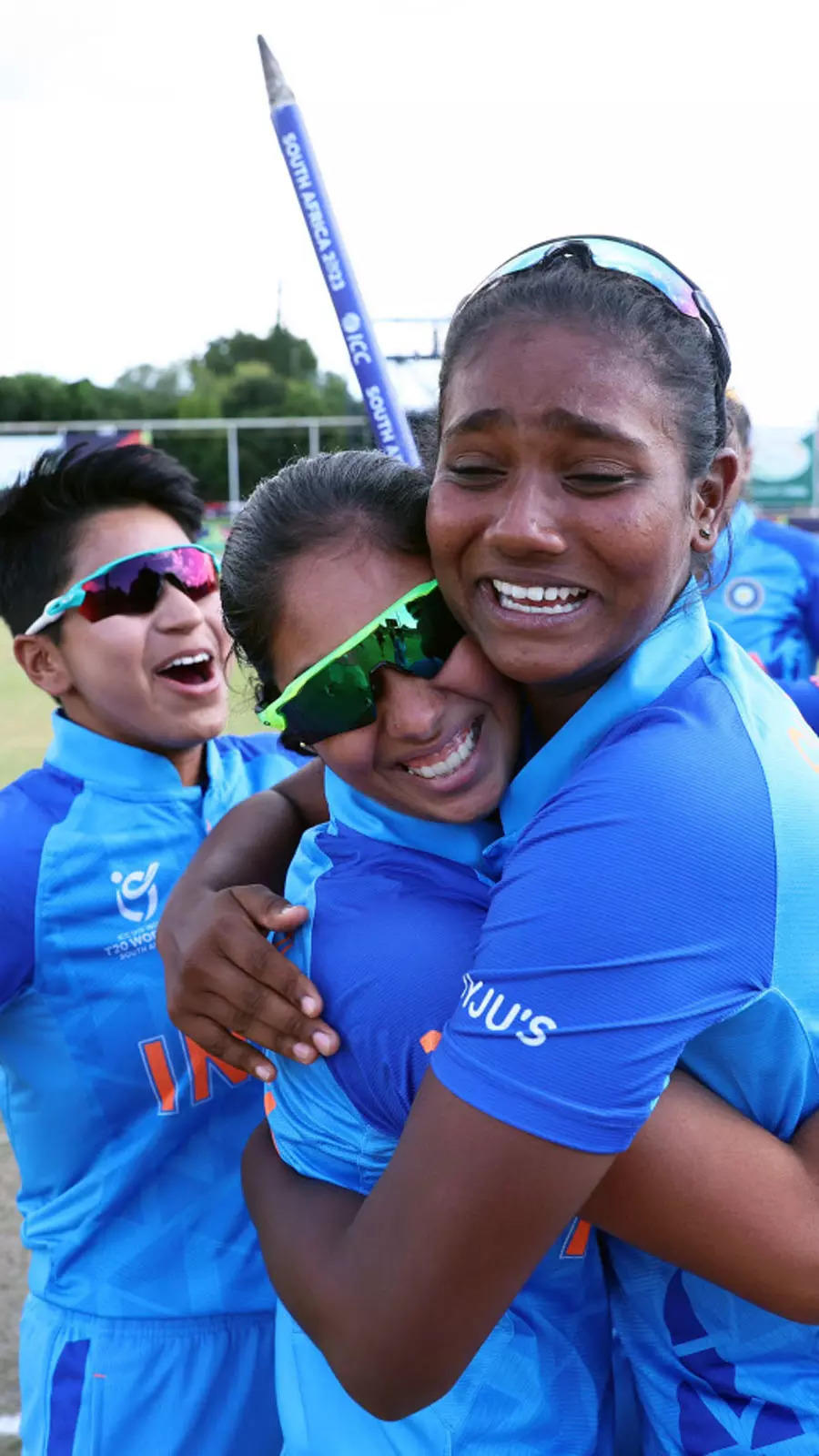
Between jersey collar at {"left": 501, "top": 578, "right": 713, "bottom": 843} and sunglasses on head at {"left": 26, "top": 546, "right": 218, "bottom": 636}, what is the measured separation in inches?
53.8

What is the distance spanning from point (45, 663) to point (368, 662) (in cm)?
132

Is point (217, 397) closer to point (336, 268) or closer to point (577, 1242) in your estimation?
point (336, 268)

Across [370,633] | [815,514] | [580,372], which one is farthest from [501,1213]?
[815,514]

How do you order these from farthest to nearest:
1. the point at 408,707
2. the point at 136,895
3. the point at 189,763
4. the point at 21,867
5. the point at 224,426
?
the point at 224,426 < the point at 189,763 < the point at 136,895 < the point at 21,867 < the point at 408,707

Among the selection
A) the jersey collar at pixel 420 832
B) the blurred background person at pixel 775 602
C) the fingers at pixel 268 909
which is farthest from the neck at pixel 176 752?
the blurred background person at pixel 775 602

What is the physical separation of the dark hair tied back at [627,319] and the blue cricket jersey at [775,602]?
4489 millimetres

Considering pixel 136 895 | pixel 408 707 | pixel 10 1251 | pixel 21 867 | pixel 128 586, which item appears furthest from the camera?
pixel 10 1251

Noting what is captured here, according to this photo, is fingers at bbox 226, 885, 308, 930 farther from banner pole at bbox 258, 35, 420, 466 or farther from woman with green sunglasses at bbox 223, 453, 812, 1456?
banner pole at bbox 258, 35, 420, 466

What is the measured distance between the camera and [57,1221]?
242 centimetres

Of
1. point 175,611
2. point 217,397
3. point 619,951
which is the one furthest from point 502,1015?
point 217,397

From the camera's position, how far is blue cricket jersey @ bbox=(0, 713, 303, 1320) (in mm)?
2373

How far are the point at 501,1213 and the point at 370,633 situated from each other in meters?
0.79

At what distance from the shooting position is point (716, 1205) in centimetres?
122

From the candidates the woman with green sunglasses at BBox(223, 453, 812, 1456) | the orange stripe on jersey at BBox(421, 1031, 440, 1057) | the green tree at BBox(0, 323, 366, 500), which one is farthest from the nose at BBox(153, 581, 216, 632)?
the green tree at BBox(0, 323, 366, 500)
